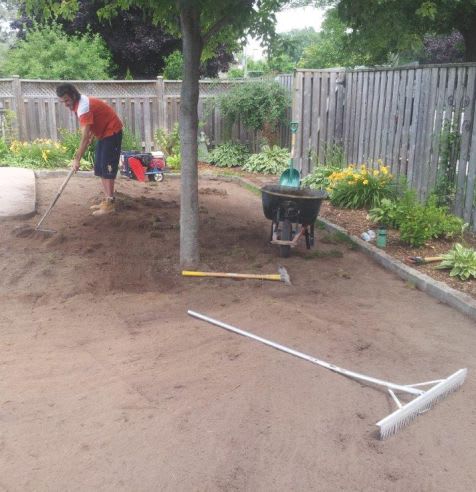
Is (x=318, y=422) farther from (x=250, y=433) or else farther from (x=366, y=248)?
(x=366, y=248)

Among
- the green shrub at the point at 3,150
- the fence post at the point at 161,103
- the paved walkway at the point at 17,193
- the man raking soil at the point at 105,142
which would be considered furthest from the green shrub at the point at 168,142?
the man raking soil at the point at 105,142

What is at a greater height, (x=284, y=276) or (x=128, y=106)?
(x=128, y=106)

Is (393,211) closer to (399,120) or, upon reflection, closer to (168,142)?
(399,120)

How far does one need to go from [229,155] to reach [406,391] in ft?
34.1

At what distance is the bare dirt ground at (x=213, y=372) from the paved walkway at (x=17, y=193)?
121cm

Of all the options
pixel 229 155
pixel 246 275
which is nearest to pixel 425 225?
pixel 246 275

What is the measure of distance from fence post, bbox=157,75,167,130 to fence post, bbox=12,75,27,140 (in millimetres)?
2990

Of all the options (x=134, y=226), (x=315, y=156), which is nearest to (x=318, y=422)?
(x=134, y=226)

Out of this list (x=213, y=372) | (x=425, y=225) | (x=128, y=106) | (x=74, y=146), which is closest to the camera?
(x=213, y=372)

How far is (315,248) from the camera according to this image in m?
6.84

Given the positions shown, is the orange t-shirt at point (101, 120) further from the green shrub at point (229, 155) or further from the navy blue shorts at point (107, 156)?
the green shrub at point (229, 155)

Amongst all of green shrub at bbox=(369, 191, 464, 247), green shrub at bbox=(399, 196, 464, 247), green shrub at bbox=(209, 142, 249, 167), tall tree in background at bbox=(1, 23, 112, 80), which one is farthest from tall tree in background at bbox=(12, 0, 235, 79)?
green shrub at bbox=(399, 196, 464, 247)

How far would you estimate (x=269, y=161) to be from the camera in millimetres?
12453

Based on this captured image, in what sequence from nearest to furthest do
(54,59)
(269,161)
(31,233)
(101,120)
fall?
(31,233) < (101,120) < (269,161) < (54,59)
